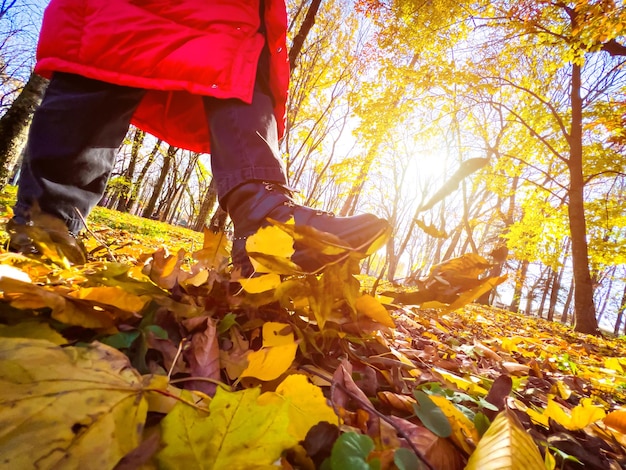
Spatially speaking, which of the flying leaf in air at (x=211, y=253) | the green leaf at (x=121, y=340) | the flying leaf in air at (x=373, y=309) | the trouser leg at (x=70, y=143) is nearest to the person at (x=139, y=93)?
the trouser leg at (x=70, y=143)

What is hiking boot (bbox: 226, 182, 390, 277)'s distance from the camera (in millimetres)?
608

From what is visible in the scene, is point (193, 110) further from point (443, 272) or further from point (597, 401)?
point (597, 401)

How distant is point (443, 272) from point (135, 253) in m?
0.96

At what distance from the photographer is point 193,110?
1365mm

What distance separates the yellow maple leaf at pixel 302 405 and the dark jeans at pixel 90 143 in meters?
0.71

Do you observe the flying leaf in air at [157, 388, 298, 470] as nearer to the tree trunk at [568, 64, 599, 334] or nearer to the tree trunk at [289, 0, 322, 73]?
the tree trunk at [289, 0, 322, 73]

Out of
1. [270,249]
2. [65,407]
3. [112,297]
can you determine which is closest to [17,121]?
[112,297]

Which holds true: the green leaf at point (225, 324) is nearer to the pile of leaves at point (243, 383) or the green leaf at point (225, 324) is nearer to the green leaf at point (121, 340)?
the pile of leaves at point (243, 383)

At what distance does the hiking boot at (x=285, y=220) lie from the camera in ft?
1.99

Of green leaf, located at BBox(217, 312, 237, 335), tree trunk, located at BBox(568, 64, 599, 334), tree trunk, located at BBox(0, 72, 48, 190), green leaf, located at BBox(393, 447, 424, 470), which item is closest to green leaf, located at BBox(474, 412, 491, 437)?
green leaf, located at BBox(393, 447, 424, 470)

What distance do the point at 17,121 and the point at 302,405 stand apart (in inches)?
210

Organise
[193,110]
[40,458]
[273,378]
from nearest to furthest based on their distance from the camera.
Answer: [40,458] < [273,378] < [193,110]

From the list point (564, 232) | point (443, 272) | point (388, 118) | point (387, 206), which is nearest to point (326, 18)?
point (388, 118)

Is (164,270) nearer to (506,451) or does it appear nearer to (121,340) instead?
(121,340)
